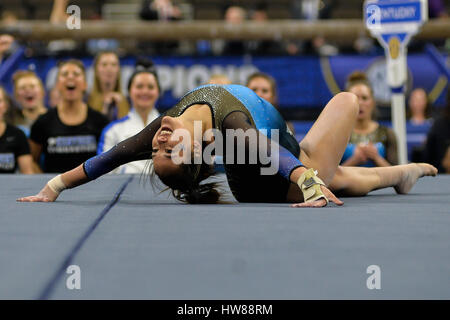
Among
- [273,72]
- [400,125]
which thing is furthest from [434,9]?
[400,125]

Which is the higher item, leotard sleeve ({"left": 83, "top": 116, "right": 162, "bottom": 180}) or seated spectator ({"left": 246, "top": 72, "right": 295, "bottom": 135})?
seated spectator ({"left": 246, "top": 72, "right": 295, "bottom": 135})

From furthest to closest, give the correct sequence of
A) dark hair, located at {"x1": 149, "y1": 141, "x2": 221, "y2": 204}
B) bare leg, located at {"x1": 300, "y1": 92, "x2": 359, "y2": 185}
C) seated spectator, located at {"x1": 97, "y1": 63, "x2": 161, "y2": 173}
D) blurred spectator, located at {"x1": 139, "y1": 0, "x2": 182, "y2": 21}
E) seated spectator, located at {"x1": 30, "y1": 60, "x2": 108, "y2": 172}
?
blurred spectator, located at {"x1": 139, "y1": 0, "x2": 182, "y2": 21} < seated spectator, located at {"x1": 30, "y1": 60, "x2": 108, "y2": 172} < seated spectator, located at {"x1": 97, "y1": 63, "x2": 161, "y2": 173} < bare leg, located at {"x1": 300, "y1": 92, "x2": 359, "y2": 185} < dark hair, located at {"x1": 149, "y1": 141, "x2": 221, "y2": 204}

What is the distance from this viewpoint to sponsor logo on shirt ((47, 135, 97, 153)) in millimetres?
3609

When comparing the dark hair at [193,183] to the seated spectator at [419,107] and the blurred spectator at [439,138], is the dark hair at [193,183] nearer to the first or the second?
the blurred spectator at [439,138]

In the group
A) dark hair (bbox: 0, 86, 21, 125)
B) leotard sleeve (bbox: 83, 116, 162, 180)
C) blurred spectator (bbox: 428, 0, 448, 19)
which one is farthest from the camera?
blurred spectator (bbox: 428, 0, 448, 19)

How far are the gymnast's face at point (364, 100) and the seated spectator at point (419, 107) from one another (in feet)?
4.52

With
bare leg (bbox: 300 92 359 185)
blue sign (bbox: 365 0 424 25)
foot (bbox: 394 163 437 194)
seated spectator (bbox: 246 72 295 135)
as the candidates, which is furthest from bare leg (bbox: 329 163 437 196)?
blue sign (bbox: 365 0 424 25)

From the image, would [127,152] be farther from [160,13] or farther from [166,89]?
[160,13]

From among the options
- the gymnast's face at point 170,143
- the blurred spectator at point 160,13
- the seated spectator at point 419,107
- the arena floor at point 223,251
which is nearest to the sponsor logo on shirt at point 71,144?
the arena floor at point 223,251

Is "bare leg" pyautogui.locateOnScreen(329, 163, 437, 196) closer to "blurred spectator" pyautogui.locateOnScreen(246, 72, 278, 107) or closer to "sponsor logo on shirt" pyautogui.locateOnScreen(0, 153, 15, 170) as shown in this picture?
"blurred spectator" pyautogui.locateOnScreen(246, 72, 278, 107)

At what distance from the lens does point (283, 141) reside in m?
2.21

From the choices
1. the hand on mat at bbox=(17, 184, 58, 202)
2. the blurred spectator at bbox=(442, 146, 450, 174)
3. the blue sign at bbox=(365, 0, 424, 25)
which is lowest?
the blurred spectator at bbox=(442, 146, 450, 174)

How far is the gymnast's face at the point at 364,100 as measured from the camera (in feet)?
11.4

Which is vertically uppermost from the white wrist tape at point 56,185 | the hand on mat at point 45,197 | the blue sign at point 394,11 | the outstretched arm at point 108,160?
the blue sign at point 394,11
